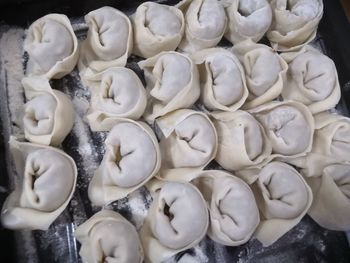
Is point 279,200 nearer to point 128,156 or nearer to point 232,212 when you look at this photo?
point 232,212

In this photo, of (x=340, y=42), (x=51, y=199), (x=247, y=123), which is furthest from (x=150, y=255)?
(x=340, y=42)

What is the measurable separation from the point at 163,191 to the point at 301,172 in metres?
0.38

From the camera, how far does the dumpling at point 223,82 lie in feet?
3.46

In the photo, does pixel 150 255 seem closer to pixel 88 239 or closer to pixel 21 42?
pixel 88 239

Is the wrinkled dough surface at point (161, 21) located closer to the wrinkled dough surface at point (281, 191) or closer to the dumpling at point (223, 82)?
the dumpling at point (223, 82)

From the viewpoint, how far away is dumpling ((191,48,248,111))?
1055 mm

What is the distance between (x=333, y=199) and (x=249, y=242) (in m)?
0.22

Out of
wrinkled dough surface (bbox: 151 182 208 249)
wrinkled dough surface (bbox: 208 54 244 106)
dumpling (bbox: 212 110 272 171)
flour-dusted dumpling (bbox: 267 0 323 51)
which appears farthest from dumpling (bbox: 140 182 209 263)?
flour-dusted dumpling (bbox: 267 0 323 51)

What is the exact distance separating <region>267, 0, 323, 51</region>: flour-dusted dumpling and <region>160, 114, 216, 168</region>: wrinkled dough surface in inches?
14.3

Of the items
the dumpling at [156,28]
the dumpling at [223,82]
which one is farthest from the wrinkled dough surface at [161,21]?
the dumpling at [223,82]

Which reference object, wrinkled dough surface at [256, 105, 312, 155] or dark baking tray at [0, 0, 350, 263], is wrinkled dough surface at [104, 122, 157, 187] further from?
wrinkled dough surface at [256, 105, 312, 155]

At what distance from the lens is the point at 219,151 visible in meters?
1.07

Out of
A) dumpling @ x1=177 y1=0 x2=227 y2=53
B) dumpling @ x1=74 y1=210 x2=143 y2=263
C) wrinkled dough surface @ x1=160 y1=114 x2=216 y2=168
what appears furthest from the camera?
dumpling @ x1=177 y1=0 x2=227 y2=53

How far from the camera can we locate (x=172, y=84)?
1028 mm
